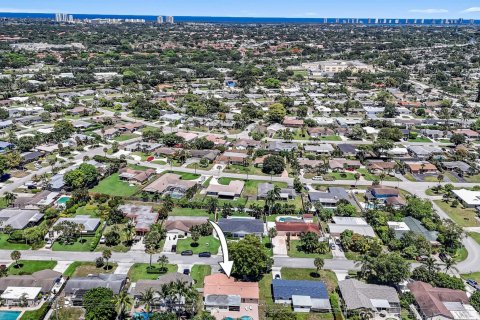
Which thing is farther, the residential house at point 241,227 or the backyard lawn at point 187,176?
the backyard lawn at point 187,176

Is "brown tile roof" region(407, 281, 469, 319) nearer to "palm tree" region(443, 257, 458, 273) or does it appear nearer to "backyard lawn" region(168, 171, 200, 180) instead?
"palm tree" region(443, 257, 458, 273)

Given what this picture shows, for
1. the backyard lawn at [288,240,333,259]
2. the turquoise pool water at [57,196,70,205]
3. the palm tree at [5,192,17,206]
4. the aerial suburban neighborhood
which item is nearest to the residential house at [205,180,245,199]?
the aerial suburban neighborhood

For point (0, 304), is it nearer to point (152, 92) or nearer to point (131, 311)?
point (131, 311)

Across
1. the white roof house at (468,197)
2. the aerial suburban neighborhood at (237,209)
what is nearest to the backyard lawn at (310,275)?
the aerial suburban neighborhood at (237,209)

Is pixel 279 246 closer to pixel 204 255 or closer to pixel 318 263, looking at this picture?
pixel 318 263

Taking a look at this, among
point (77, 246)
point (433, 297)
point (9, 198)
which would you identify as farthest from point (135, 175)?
point (433, 297)

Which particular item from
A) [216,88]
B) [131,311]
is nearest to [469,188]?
[131,311]

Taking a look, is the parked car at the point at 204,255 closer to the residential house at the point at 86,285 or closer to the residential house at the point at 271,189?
the residential house at the point at 86,285
